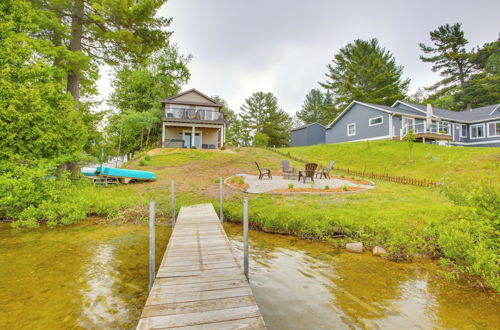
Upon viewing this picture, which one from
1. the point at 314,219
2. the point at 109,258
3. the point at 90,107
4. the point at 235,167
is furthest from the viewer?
the point at 235,167

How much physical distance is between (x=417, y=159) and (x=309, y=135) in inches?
729

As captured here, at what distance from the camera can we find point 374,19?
55.4ft

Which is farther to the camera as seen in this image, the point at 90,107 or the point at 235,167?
the point at 235,167

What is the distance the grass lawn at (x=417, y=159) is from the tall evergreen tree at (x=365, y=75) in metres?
17.4

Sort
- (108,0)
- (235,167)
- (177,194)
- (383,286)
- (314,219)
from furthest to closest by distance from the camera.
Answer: (235,167), (177,194), (108,0), (314,219), (383,286)

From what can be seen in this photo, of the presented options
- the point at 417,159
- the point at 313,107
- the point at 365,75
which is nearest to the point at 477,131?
the point at 417,159

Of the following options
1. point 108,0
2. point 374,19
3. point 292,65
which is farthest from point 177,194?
point 292,65

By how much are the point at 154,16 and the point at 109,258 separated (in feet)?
40.2

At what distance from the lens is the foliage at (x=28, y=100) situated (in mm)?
7754

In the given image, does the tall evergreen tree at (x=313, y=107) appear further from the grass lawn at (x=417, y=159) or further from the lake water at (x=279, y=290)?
the lake water at (x=279, y=290)

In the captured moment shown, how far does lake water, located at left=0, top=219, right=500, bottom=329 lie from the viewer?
11.0ft

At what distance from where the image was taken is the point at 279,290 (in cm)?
417

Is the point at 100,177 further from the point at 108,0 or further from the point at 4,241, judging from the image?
the point at 108,0

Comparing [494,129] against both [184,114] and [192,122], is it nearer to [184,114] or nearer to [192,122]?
[192,122]
